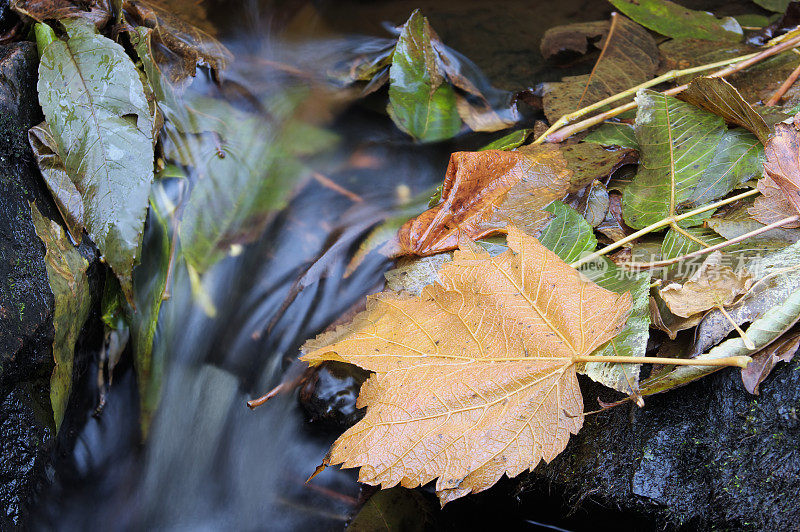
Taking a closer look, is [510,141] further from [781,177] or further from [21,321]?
[21,321]

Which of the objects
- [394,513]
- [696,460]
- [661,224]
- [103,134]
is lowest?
[394,513]

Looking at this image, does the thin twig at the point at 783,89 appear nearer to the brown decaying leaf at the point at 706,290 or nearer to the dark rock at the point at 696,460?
the brown decaying leaf at the point at 706,290

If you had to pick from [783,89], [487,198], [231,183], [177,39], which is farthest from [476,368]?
[177,39]

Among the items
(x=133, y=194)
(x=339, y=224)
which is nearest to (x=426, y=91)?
(x=339, y=224)

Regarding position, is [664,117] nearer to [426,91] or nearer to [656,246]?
[656,246]

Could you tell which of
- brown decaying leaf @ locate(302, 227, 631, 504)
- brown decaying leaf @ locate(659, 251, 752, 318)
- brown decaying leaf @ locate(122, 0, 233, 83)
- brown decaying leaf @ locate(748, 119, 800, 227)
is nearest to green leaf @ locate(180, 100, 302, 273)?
brown decaying leaf @ locate(122, 0, 233, 83)

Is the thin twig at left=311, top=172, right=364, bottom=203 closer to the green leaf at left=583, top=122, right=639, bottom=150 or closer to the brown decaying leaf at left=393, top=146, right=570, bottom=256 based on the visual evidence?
the brown decaying leaf at left=393, top=146, right=570, bottom=256
